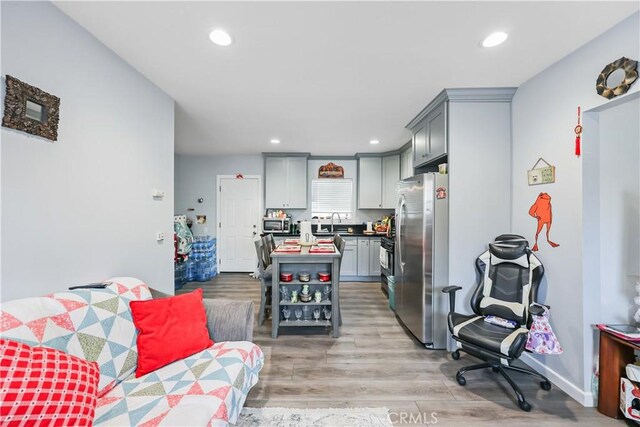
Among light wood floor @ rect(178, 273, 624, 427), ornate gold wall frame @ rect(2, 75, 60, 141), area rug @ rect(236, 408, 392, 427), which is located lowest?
light wood floor @ rect(178, 273, 624, 427)

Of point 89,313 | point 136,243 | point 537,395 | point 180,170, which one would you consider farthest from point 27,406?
point 180,170

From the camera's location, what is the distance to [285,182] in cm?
506

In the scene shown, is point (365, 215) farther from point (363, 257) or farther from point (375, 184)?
point (363, 257)

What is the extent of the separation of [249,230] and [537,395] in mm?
4795

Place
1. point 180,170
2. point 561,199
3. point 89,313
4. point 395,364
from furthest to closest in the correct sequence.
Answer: point 180,170 → point 395,364 → point 561,199 → point 89,313

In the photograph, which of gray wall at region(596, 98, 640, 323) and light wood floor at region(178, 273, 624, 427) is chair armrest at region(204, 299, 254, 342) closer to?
light wood floor at region(178, 273, 624, 427)

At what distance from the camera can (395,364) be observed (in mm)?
2232

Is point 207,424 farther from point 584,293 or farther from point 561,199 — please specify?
point 561,199

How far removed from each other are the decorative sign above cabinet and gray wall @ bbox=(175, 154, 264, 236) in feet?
4.32

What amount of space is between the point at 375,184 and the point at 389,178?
11.7 inches

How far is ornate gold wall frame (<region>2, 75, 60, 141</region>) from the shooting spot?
46.8 inches

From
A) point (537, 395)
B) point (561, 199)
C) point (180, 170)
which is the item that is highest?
point (180, 170)

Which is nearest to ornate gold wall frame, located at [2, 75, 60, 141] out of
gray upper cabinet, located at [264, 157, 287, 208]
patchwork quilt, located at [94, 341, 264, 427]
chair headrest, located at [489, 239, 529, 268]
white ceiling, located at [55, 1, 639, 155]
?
white ceiling, located at [55, 1, 639, 155]

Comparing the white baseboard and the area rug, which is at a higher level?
the white baseboard
